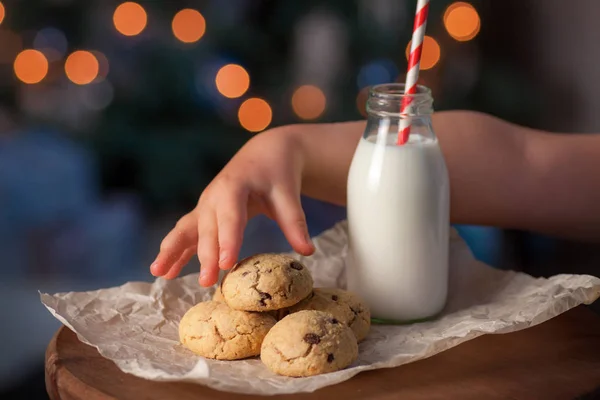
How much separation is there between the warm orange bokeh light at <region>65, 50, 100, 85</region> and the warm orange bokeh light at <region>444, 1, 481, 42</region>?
3.77 ft

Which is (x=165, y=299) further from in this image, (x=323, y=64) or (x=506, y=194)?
(x=323, y=64)

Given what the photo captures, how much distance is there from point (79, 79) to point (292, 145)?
1482mm

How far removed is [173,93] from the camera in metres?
2.32

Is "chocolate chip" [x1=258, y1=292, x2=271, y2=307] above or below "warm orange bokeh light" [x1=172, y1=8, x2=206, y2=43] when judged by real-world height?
below

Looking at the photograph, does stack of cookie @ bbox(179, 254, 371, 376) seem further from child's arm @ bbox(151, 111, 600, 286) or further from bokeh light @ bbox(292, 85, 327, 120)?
bokeh light @ bbox(292, 85, 327, 120)

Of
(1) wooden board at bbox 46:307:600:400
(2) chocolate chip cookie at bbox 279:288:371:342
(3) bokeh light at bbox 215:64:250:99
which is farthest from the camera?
(3) bokeh light at bbox 215:64:250:99

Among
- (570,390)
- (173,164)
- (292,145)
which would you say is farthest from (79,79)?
(570,390)

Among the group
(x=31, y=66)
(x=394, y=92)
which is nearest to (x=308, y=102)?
(x=31, y=66)

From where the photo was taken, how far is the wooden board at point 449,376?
0.78 metres

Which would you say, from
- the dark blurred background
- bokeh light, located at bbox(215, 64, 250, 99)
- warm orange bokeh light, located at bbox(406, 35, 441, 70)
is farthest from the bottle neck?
warm orange bokeh light, located at bbox(406, 35, 441, 70)

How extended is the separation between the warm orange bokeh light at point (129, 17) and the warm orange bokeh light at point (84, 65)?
0.43 ft

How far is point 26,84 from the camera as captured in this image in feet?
7.98

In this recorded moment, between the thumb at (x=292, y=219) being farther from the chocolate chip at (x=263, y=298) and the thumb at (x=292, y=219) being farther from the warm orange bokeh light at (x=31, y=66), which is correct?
the warm orange bokeh light at (x=31, y=66)

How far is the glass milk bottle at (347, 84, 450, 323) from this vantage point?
96 centimetres
